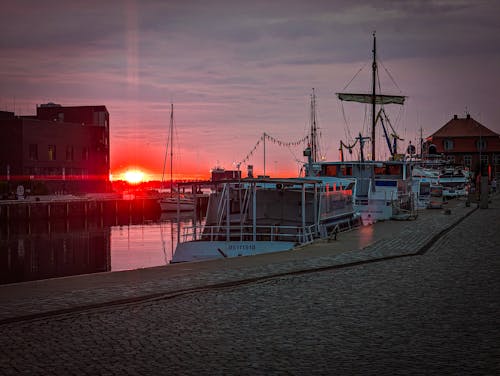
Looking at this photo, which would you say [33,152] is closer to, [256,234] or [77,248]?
[77,248]

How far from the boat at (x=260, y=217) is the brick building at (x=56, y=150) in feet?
223

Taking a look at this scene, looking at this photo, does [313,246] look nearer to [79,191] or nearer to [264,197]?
[264,197]

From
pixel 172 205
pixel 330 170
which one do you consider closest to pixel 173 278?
pixel 330 170

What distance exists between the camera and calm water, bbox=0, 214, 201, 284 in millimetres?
40062

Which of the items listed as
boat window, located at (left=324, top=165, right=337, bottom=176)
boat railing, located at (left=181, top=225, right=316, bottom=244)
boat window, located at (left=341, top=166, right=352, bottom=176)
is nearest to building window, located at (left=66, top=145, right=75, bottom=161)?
boat window, located at (left=324, top=165, right=337, bottom=176)

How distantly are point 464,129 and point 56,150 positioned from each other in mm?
84623

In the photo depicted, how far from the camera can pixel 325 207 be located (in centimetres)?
3117

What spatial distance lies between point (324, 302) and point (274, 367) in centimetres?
433

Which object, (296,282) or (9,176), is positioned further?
(9,176)

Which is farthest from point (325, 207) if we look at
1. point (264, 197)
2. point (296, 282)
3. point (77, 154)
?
point (77, 154)

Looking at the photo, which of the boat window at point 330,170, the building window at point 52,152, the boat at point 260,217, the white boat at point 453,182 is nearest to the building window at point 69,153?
the building window at point 52,152

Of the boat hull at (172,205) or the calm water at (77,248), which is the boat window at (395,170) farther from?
the boat hull at (172,205)

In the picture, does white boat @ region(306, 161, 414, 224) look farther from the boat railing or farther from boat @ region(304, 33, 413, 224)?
Answer: the boat railing

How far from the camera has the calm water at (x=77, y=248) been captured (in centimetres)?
4006
